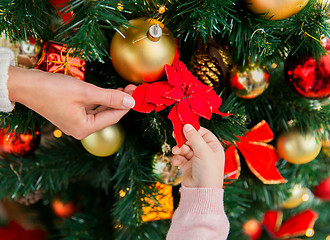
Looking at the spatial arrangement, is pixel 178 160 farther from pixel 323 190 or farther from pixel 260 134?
pixel 323 190

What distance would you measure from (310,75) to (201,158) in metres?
0.27

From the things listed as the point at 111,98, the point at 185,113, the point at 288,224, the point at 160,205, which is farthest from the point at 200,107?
the point at 288,224

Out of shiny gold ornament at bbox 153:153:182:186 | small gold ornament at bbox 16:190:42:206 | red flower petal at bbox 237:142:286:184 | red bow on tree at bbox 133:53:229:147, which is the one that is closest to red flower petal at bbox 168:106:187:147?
red bow on tree at bbox 133:53:229:147

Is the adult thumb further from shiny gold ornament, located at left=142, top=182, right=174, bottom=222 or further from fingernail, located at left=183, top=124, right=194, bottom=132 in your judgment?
shiny gold ornament, located at left=142, top=182, right=174, bottom=222

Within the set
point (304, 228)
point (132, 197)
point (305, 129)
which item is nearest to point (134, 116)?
point (132, 197)

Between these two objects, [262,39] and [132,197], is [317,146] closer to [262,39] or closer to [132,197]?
[262,39]

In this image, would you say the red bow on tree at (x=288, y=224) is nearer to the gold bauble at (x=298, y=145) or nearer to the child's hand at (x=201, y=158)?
the gold bauble at (x=298, y=145)

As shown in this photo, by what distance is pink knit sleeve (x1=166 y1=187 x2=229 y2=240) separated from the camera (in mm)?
432

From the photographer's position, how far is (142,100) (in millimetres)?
435

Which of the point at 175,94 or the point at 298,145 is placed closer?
the point at 175,94

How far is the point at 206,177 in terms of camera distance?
1.46 feet

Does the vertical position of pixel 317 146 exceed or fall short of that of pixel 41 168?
it exceeds it

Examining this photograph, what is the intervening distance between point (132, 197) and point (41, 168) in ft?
0.81

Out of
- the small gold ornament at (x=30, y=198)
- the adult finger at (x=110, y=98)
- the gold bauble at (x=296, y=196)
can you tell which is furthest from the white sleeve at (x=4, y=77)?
the gold bauble at (x=296, y=196)
